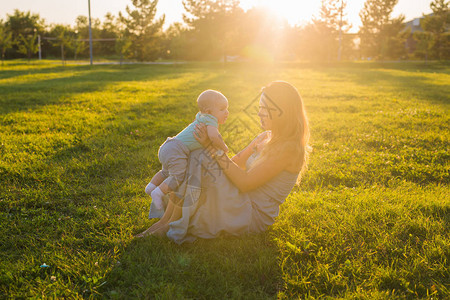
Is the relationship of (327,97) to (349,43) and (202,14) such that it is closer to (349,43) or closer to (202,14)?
(202,14)

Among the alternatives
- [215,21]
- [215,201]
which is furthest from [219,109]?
[215,21]

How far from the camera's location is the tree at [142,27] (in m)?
40.2

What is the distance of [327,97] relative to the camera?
1309 centimetres

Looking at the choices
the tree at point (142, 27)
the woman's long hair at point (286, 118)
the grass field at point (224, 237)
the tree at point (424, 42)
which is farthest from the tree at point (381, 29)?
the woman's long hair at point (286, 118)

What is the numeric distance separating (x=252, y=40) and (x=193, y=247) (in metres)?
47.0

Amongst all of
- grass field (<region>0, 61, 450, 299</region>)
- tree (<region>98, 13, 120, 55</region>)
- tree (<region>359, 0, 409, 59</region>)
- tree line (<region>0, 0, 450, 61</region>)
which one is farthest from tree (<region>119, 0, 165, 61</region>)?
grass field (<region>0, 61, 450, 299</region>)

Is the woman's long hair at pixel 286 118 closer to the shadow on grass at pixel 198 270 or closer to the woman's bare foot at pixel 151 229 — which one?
the shadow on grass at pixel 198 270

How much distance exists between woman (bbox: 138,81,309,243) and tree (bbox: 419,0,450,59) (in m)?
44.9

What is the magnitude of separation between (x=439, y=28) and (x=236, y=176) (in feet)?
160

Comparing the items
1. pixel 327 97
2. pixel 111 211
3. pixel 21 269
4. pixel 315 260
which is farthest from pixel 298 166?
pixel 327 97

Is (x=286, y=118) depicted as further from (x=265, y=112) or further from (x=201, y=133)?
(x=201, y=133)

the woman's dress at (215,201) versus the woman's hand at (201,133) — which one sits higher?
the woman's hand at (201,133)

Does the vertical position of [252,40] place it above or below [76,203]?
above

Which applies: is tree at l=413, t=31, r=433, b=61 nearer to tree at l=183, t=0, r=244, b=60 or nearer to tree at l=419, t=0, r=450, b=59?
tree at l=419, t=0, r=450, b=59
